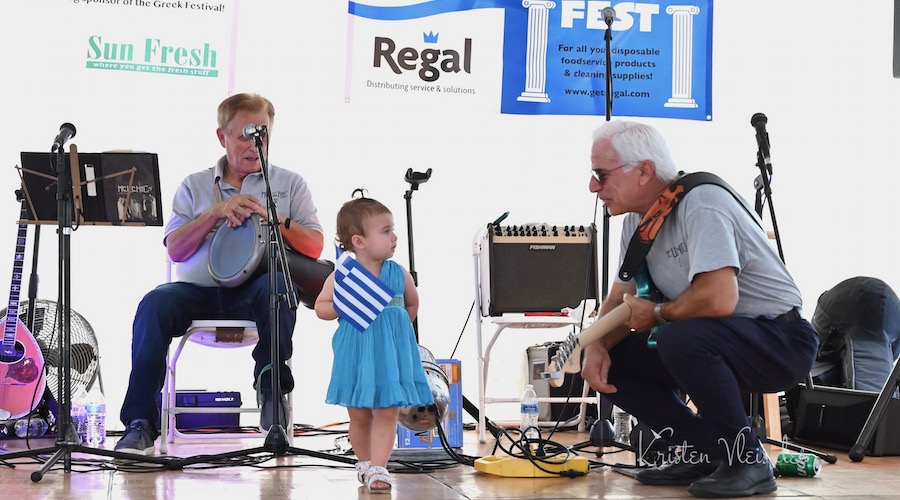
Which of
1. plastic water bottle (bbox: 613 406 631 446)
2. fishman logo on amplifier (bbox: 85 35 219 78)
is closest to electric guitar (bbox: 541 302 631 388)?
plastic water bottle (bbox: 613 406 631 446)

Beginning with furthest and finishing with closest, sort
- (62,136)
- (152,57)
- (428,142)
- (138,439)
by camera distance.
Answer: (428,142)
(152,57)
(138,439)
(62,136)

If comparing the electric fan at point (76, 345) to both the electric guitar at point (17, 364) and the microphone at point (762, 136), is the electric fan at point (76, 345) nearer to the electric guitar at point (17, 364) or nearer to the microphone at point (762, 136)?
the electric guitar at point (17, 364)

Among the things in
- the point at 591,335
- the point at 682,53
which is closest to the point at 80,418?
the point at 591,335

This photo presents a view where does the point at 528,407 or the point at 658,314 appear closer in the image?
the point at 658,314

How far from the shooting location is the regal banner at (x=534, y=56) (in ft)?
16.1

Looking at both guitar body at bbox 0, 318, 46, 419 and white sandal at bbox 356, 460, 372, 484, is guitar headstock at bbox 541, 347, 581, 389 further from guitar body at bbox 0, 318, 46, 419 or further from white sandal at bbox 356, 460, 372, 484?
guitar body at bbox 0, 318, 46, 419

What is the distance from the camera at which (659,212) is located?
2.68 meters

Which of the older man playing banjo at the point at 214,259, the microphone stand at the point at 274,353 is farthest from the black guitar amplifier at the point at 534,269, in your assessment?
the microphone stand at the point at 274,353

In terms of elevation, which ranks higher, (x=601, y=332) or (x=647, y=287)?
(x=647, y=287)

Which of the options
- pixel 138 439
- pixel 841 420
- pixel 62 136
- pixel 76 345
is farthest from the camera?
pixel 76 345

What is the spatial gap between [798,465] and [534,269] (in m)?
1.65

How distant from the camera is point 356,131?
4.84 metres

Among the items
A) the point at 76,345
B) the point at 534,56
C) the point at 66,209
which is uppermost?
the point at 534,56

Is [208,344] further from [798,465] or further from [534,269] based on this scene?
[798,465]
